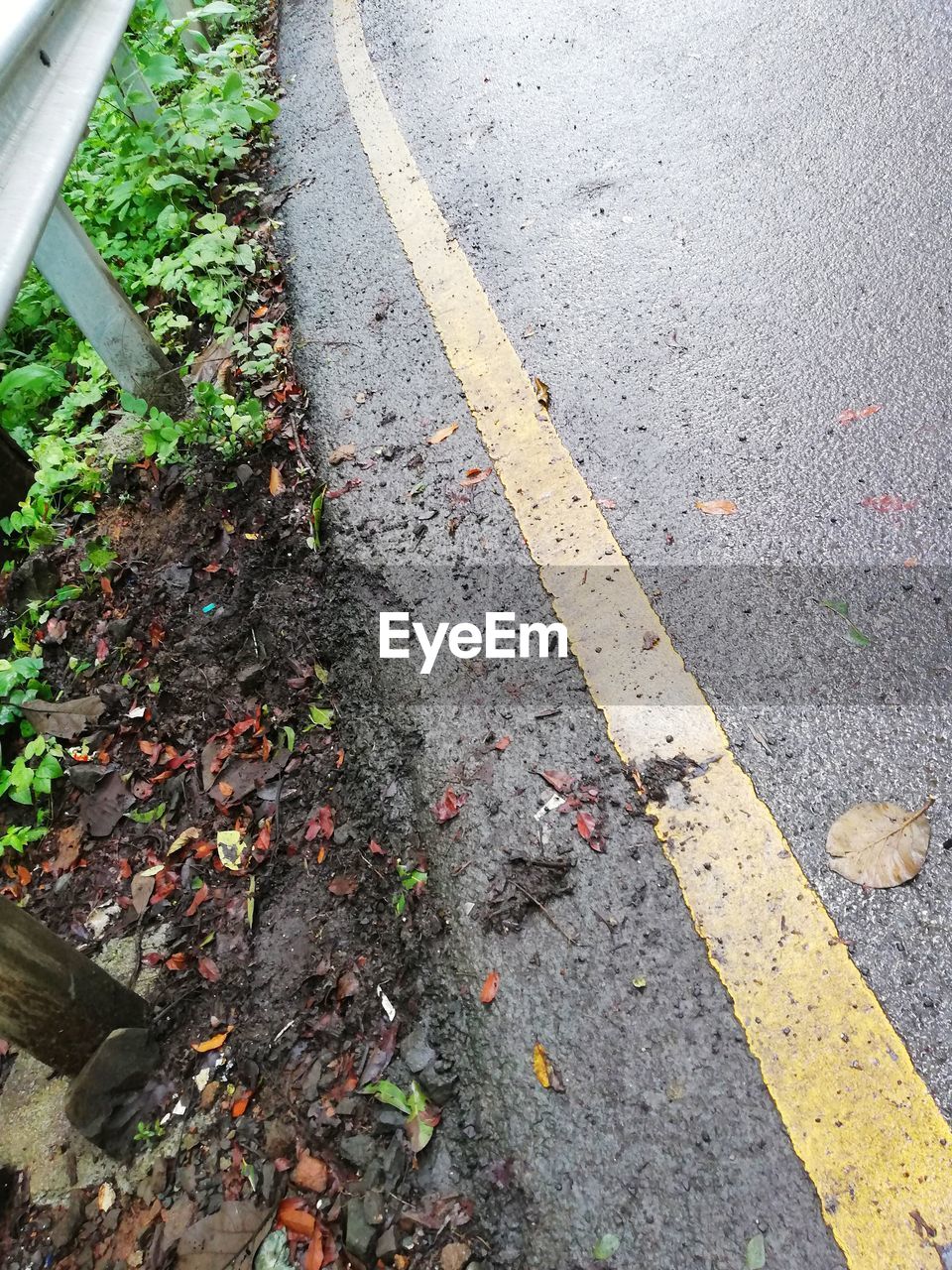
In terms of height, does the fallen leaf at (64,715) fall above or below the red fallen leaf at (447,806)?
above

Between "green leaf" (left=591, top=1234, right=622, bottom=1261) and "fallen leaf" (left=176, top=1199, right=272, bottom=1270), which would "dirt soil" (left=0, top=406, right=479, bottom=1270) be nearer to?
"fallen leaf" (left=176, top=1199, right=272, bottom=1270)

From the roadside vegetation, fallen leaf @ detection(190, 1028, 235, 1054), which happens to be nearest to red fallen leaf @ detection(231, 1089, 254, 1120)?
fallen leaf @ detection(190, 1028, 235, 1054)

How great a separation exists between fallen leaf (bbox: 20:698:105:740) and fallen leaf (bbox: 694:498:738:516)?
171cm

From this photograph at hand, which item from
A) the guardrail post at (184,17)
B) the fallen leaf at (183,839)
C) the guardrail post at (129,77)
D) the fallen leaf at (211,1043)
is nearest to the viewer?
the fallen leaf at (211,1043)

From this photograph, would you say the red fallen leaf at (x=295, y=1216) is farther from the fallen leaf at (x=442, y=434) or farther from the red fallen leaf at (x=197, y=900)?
the fallen leaf at (x=442, y=434)

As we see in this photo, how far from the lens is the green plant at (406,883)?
69.1 inches

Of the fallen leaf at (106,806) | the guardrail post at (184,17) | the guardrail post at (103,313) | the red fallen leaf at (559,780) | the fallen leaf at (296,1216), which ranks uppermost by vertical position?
the guardrail post at (184,17)

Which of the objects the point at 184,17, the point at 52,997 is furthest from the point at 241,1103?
the point at 184,17

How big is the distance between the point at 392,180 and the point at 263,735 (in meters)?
2.68

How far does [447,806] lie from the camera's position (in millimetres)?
1873

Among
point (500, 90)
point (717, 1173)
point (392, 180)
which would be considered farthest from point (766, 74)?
point (717, 1173)

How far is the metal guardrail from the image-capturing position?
1.90m

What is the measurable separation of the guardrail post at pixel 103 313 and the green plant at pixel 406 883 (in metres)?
1.88

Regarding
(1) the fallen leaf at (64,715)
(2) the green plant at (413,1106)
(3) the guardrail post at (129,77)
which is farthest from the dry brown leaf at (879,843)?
(3) the guardrail post at (129,77)
